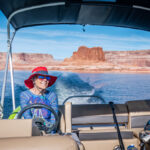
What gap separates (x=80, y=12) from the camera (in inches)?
108

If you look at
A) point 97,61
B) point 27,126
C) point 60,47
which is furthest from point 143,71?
point 27,126

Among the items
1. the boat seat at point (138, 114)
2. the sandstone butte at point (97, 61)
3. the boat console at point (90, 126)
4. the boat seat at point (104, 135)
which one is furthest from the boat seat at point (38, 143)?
the sandstone butte at point (97, 61)

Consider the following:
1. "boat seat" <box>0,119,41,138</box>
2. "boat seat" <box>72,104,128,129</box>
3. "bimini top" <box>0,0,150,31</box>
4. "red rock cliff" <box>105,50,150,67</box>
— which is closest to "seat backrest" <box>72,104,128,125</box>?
"boat seat" <box>72,104,128,129</box>

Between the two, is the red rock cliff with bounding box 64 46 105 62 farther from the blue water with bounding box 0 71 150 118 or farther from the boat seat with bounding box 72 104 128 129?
the boat seat with bounding box 72 104 128 129

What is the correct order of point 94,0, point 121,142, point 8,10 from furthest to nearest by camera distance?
point 8,10 < point 94,0 < point 121,142

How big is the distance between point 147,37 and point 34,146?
20.8 m

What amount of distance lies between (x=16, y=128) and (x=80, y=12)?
2.09m

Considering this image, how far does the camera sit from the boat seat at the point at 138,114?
2.35m

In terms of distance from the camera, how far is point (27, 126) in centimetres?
88

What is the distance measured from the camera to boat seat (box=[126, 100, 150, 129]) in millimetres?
2346

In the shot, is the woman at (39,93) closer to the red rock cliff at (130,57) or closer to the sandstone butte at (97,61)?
the sandstone butte at (97,61)

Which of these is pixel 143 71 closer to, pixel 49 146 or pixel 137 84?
pixel 137 84

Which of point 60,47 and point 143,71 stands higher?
point 60,47

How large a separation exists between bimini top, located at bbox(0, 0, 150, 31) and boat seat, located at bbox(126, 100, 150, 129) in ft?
3.36
